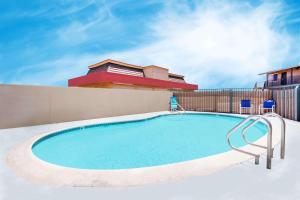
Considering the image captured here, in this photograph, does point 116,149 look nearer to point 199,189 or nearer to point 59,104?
point 199,189

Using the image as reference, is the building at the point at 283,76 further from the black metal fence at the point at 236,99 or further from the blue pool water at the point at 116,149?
the blue pool water at the point at 116,149

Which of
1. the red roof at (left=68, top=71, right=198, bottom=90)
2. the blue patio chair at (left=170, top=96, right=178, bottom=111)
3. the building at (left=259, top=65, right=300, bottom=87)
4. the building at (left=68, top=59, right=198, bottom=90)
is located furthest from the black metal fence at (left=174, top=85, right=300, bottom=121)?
the building at (left=259, top=65, right=300, bottom=87)

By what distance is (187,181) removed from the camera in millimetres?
2168

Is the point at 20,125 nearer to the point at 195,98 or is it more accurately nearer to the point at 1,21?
Result: the point at 1,21

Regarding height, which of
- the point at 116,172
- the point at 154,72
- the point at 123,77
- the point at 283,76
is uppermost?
the point at 154,72

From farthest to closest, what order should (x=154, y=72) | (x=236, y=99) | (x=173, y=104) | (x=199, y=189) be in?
1. (x=154, y=72)
2. (x=173, y=104)
3. (x=236, y=99)
4. (x=199, y=189)

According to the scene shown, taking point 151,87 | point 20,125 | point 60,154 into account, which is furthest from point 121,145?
point 151,87

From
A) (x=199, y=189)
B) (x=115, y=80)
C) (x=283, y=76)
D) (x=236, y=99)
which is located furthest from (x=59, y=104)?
(x=283, y=76)

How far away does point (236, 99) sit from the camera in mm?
12375

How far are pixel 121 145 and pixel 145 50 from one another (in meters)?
14.2

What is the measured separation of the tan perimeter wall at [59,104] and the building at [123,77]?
604cm

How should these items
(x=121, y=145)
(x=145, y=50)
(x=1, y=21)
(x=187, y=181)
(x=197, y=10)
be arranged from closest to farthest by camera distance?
1. (x=187, y=181)
2. (x=121, y=145)
3. (x=197, y=10)
4. (x=1, y=21)
5. (x=145, y=50)

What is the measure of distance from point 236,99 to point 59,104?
36.5ft

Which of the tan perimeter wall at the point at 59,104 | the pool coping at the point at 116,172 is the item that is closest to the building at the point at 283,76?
the tan perimeter wall at the point at 59,104
